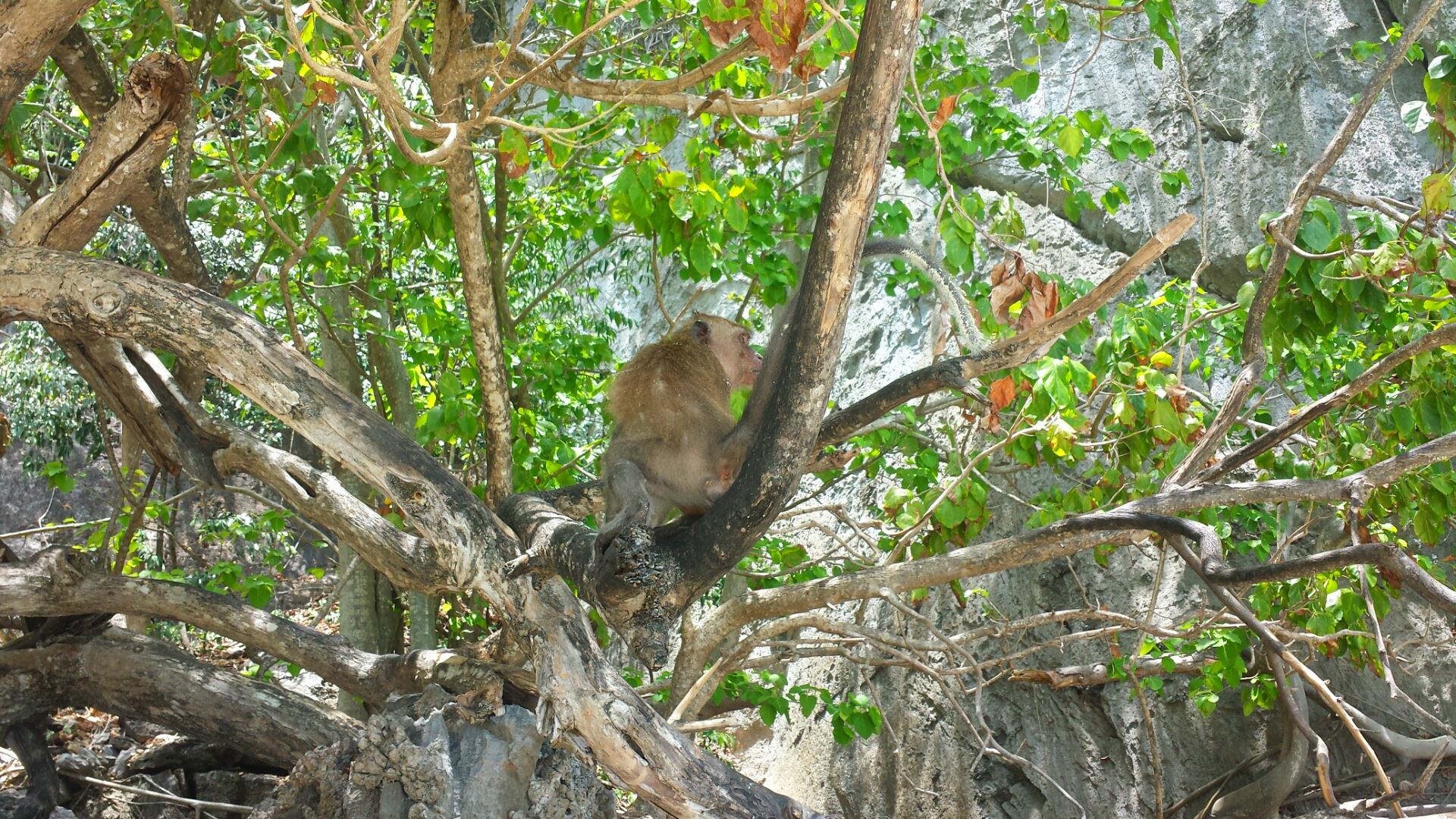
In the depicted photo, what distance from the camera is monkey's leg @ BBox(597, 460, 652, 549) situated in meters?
3.02

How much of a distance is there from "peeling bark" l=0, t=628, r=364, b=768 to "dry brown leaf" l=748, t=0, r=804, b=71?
3.23m

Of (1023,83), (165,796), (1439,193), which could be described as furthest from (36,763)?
(1439,193)

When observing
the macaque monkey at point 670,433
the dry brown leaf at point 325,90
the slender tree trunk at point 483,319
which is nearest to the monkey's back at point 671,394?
the macaque monkey at point 670,433

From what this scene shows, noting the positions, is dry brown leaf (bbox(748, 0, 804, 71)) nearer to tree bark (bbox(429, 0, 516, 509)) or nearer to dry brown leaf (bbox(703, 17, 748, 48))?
dry brown leaf (bbox(703, 17, 748, 48))

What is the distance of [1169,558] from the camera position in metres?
7.02

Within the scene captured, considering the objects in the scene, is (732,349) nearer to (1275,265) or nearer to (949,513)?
(949,513)

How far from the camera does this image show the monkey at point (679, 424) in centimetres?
339

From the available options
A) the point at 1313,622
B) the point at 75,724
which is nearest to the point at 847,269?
the point at 1313,622

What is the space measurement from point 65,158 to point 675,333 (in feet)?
28.4

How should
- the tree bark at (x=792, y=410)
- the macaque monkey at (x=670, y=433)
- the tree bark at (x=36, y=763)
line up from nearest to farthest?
the tree bark at (x=792, y=410), the macaque monkey at (x=670, y=433), the tree bark at (x=36, y=763)

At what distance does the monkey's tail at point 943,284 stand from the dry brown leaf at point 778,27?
707 mm

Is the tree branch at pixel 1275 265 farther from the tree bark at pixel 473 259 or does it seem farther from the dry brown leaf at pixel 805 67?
the tree bark at pixel 473 259

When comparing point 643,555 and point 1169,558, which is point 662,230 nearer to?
point 643,555

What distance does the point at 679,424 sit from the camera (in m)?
3.73
